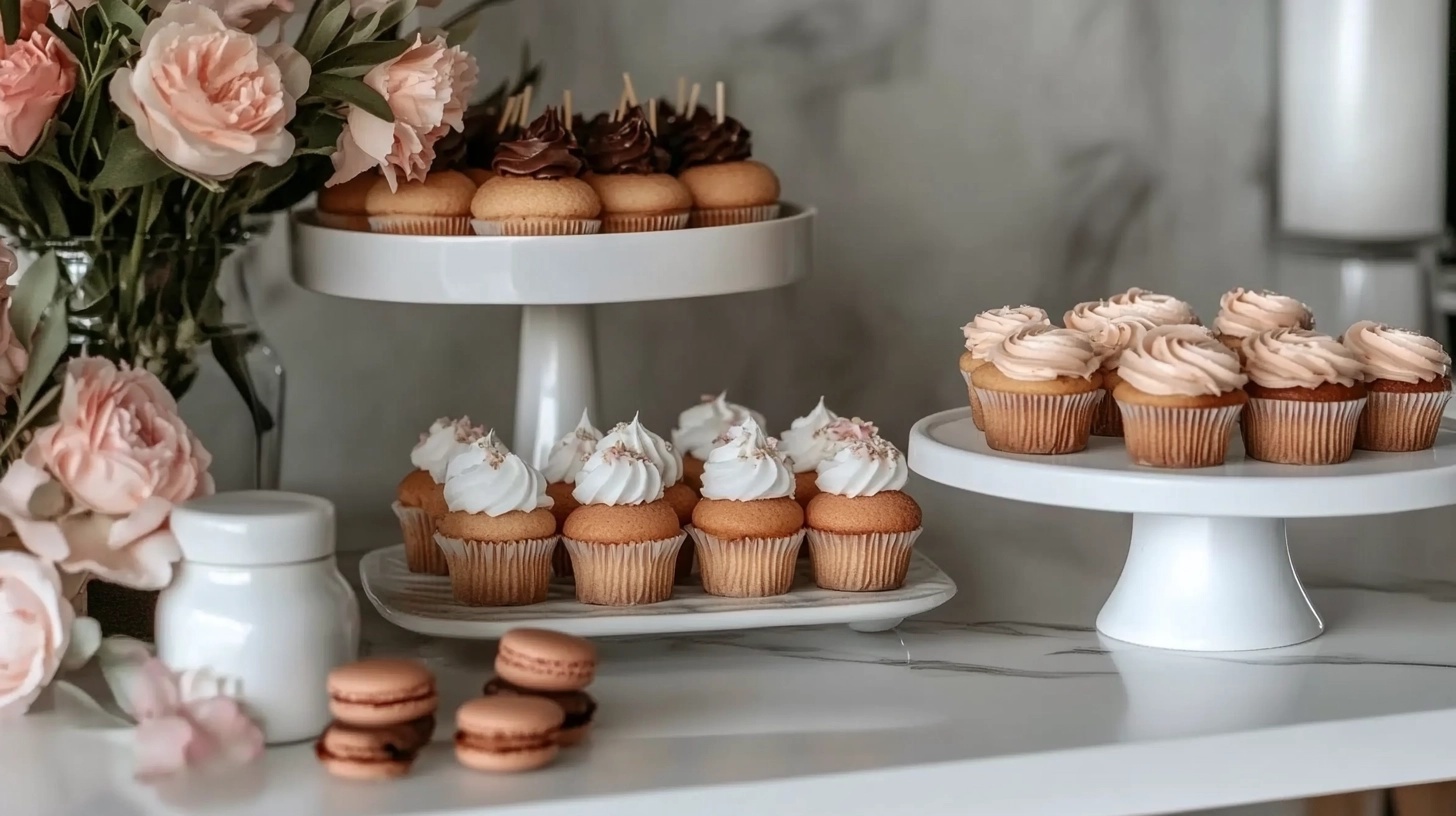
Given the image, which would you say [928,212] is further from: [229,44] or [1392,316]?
[229,44]

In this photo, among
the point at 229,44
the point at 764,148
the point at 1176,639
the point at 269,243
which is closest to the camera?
the point at 229,44

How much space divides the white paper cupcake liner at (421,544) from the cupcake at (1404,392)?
2.02 feet

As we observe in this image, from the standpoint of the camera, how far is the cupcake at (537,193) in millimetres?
1128

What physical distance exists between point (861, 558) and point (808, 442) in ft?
0.39

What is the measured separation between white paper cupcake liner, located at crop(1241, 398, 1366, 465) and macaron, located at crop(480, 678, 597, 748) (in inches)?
17.6

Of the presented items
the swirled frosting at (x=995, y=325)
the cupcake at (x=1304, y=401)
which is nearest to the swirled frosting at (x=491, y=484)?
the swirled frosting at (x=995, y=325)

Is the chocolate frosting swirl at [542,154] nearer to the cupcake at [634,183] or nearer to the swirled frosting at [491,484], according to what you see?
the cupcake at [634,183]

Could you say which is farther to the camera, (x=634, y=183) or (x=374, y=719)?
(x=634, y=183)

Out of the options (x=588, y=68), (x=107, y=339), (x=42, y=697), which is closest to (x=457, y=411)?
(x=588, y=68)

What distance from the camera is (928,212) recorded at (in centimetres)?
169

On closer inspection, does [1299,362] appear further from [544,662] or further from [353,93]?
[353,93]

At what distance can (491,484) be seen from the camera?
105 cm

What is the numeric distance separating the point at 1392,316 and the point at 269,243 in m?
1.19

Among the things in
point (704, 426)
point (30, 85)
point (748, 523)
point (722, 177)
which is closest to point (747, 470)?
point (748, 523)
